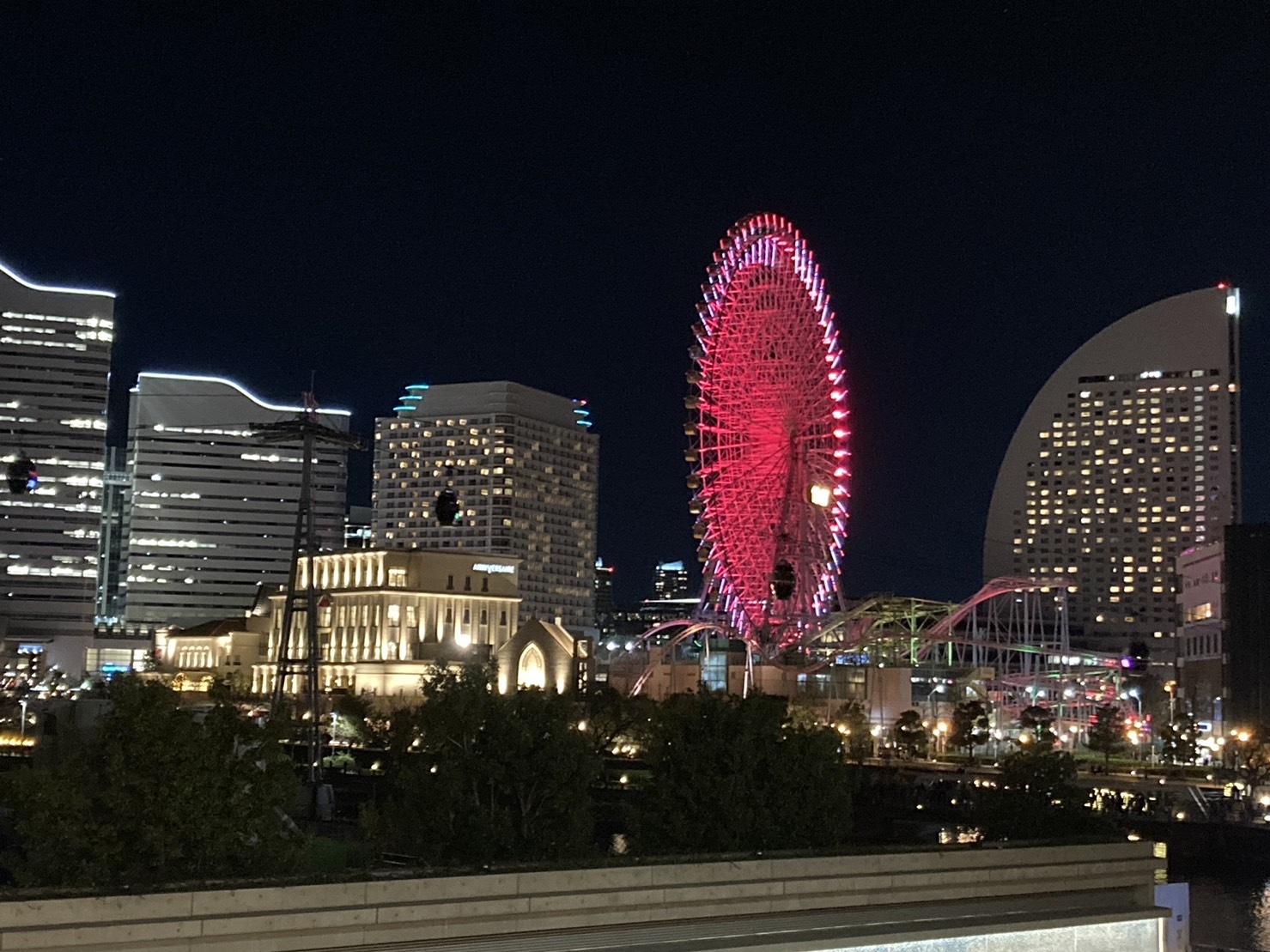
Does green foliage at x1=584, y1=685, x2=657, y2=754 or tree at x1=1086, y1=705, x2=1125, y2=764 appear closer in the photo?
tree at x1=1086, y1=705, x2=1125, y2=764

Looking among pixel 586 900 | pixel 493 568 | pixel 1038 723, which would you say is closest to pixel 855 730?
pixel 1038 723

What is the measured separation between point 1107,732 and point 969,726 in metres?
8.39

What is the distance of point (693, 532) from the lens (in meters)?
93.8

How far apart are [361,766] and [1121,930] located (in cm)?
6308

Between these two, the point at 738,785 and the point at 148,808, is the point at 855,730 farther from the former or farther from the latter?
the point at 148,808

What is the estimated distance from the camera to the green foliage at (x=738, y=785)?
98.0 ft

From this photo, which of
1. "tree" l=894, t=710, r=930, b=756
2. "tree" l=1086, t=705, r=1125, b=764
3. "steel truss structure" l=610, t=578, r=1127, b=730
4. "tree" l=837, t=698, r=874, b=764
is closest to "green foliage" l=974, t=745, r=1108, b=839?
"tree" l=837, t=698, r=874, b=764

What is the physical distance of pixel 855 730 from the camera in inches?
3733

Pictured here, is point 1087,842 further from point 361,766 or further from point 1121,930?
point 361,766

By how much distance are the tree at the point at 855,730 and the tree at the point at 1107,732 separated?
12.4 meters

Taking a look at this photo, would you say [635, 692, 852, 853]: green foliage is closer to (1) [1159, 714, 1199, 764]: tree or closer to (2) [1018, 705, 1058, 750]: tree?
(1) [1159, 714, 1199, 764]: tree

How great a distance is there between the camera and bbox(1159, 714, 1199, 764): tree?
88.6m

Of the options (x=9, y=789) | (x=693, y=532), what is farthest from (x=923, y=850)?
(x=693, y=532)

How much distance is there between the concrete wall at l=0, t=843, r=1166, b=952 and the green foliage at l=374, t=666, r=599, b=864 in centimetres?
506
